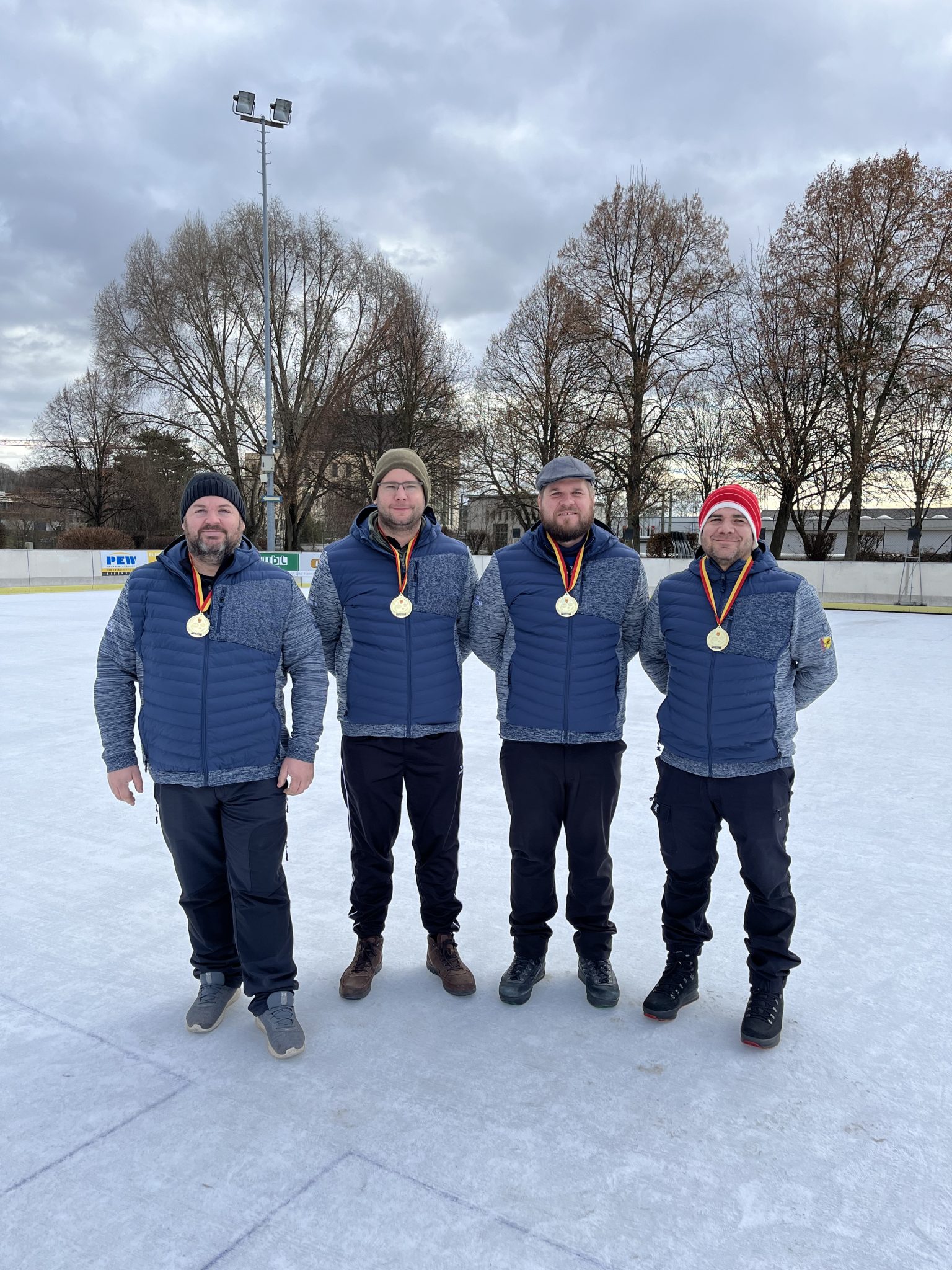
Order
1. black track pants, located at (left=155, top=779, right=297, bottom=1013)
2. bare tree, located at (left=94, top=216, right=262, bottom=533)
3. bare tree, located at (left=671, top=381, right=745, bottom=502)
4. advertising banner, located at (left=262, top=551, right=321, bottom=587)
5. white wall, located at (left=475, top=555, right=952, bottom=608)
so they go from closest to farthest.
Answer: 1. black track pants, located at (left=155, top=779, right=297, bottom=1013)
2. white wall, located at (left=475, top=555, right=952, bottom=608)
3. advertising banner, located at (left=262, top=551, right=321, bottom=587)
4. bare tree, located at (left=671, top=381, right=745, bottom=502)
5. bare tree, located at (left=94, top=216, right=262, bottom=533)

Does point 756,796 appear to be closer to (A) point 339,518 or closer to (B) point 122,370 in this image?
(B) point 122,370

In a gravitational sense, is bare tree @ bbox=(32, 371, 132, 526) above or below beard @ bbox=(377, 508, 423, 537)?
above

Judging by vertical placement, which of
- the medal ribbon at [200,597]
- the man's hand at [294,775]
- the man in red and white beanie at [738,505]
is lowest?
the man's hand at [294,775]

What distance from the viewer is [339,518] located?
3425 centimetres

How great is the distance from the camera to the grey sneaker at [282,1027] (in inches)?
90.4

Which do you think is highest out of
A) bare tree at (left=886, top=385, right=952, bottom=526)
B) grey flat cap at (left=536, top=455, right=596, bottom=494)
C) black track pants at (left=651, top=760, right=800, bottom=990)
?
bare tree at (left=886, top=385, right=952, bottom=526)

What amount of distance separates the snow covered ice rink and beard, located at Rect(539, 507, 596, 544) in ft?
4.65

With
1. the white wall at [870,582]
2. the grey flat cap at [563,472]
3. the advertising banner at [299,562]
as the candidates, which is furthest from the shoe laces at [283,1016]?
the advertising banner at [299,562]

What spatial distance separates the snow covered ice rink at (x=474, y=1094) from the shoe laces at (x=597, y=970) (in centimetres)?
10

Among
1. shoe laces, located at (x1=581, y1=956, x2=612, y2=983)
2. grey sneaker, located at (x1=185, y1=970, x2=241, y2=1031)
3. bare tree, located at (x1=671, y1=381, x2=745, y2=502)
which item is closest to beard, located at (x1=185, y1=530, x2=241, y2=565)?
grey sneaker, located at (x1=185, y1=970, x2=241, y2=1031)

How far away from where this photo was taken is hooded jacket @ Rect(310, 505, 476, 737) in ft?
A: 8.80

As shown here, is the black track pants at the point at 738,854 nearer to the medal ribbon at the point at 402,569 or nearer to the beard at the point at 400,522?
the medal ribbon at the point at 402,569

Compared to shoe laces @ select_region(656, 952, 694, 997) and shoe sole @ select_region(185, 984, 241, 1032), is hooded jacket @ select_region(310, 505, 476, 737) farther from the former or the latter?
shoe laces @ select_region(656, 952, 694, 997)

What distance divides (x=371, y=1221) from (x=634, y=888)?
1928mm
